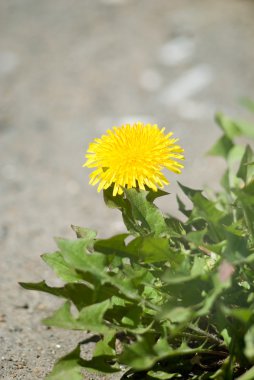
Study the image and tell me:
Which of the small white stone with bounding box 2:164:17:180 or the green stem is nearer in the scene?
the green stem

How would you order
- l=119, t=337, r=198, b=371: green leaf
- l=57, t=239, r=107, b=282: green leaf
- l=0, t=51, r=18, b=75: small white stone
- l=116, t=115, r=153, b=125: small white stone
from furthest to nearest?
l=0, t=51, r=18, b=75: small white stone < l=116, t=115, r=153, b=125: small white stone < l=57, t=239, r=107, b=282: green leaf < l=119, t=337, r=198, b=371: green leaf

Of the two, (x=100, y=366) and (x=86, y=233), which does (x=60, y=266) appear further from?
(x=100, y=366)

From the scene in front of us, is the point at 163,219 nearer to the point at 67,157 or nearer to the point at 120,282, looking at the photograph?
the point at 120,282

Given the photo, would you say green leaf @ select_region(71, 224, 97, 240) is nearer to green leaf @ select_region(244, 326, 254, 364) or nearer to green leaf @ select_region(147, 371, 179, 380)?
green leaf @ select_region(147, 371, 179, 380)

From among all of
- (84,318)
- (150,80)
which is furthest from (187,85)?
(84,318)

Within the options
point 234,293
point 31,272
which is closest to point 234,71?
point 31,272

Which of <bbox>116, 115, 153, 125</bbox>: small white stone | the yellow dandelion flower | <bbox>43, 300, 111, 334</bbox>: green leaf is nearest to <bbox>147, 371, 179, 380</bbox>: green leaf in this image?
<bbox>43, 300, 111, 334</bbox>: green leaf

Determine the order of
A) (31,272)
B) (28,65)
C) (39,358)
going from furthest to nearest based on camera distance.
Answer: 1. (28,65)
2. (31,272)
3. (39,358)
